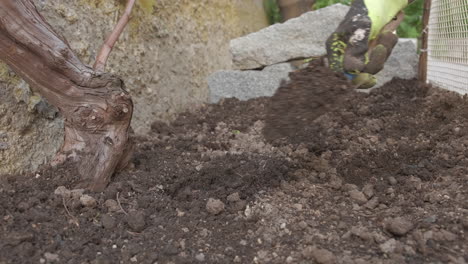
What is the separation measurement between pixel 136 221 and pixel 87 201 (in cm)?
24

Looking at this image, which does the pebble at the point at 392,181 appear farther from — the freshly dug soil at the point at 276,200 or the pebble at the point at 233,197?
the pebble at the point at 233,197

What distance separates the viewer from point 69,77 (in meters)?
1.95

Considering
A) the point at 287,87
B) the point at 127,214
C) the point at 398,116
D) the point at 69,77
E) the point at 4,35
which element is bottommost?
the point at 398,116

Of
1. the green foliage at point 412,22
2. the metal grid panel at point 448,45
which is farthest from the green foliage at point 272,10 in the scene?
the metal grid panel at point 448,45

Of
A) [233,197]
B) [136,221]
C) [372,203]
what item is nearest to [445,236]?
[372,203]

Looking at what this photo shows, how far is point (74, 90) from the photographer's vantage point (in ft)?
6.49

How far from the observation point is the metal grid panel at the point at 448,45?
3162mm

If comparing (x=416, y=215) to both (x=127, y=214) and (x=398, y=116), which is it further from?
(x=398, y=116)

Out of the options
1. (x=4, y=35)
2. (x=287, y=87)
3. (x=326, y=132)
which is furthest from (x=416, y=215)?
(x=4, y=35)

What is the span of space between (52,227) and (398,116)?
248cm

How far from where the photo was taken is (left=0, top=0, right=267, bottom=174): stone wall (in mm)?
2121

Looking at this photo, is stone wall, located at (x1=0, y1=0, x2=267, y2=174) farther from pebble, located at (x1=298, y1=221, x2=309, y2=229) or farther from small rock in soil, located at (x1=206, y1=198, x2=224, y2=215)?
pebble, located at (x1=298, y1=221, x2=309, y2=229)

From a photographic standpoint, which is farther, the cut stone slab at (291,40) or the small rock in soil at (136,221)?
the cut stone slab at (291,40)

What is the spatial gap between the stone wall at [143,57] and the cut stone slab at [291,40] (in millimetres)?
220
